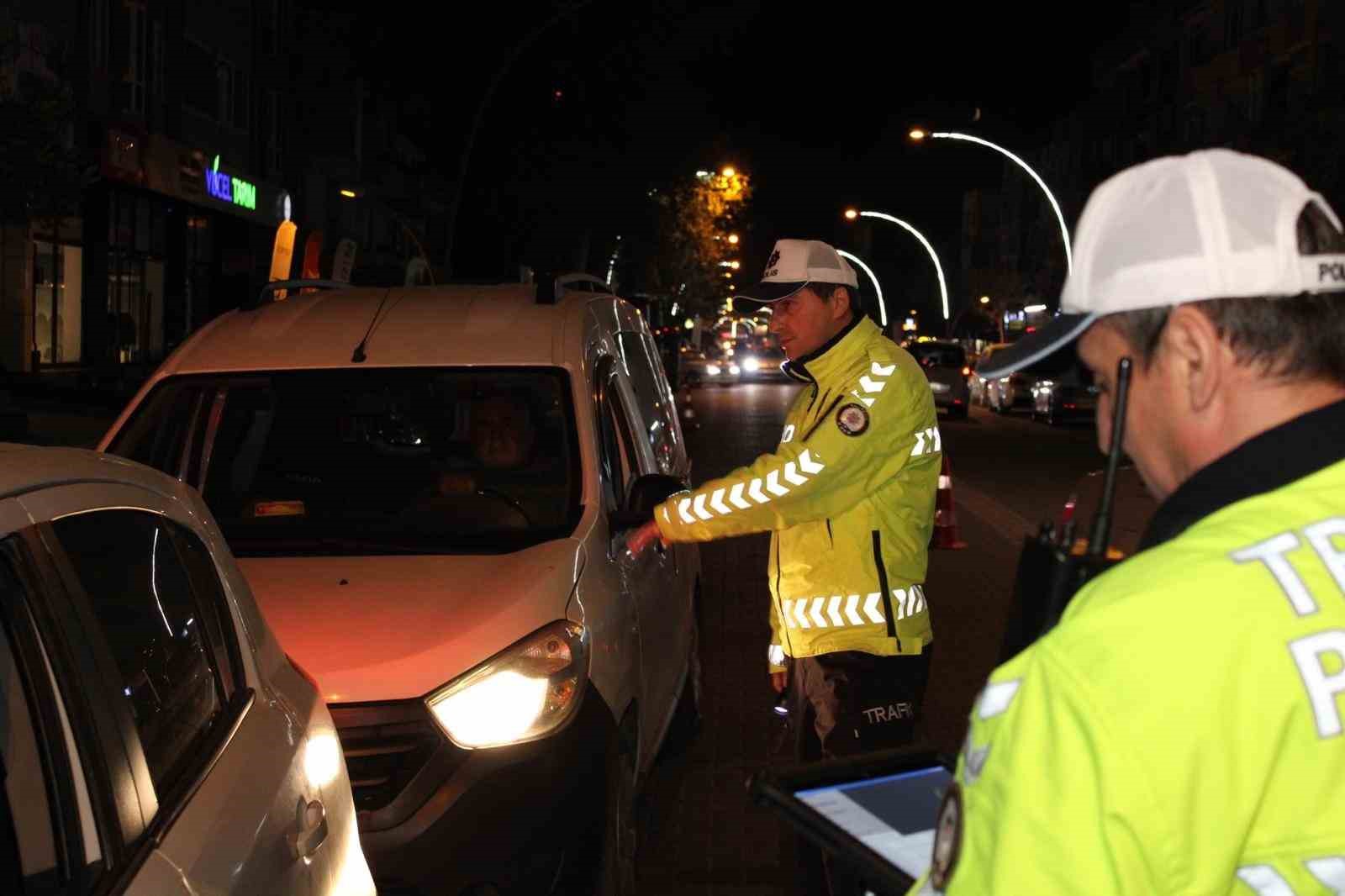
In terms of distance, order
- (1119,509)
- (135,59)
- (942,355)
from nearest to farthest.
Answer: (1119,509), (135,59), (942,355)

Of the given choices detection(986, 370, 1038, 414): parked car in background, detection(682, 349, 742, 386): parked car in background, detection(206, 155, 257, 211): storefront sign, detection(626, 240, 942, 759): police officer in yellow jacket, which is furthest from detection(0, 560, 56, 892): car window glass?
detection(682, 349, 742, 386): parked car in background

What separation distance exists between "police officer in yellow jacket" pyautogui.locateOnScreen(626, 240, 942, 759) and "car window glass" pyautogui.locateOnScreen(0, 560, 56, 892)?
2.28 metres

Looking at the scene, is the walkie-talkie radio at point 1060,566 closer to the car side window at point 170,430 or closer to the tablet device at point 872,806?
the tablet device at point 872,806

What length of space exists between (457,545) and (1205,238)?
3711mm

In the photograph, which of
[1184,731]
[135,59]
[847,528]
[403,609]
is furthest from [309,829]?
[135,59]

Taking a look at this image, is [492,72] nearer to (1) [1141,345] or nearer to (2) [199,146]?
(2) [199,146]

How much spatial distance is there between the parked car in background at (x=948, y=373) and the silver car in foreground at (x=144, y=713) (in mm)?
33325

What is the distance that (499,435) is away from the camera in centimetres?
582

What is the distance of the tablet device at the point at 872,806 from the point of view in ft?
6.19

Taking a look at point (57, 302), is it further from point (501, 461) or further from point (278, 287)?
point (501, 461)

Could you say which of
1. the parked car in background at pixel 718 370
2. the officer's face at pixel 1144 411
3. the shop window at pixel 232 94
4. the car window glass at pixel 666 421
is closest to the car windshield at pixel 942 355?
the parked car in background at pixel 718 370

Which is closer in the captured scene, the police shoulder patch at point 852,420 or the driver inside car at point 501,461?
the police shoulder patch at point 852,420

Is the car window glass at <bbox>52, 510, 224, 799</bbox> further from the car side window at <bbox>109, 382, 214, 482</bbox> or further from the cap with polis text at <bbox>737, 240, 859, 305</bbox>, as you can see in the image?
the car side window at <bbox>109, 382, 214, 482</bbox>

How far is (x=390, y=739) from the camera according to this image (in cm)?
417
